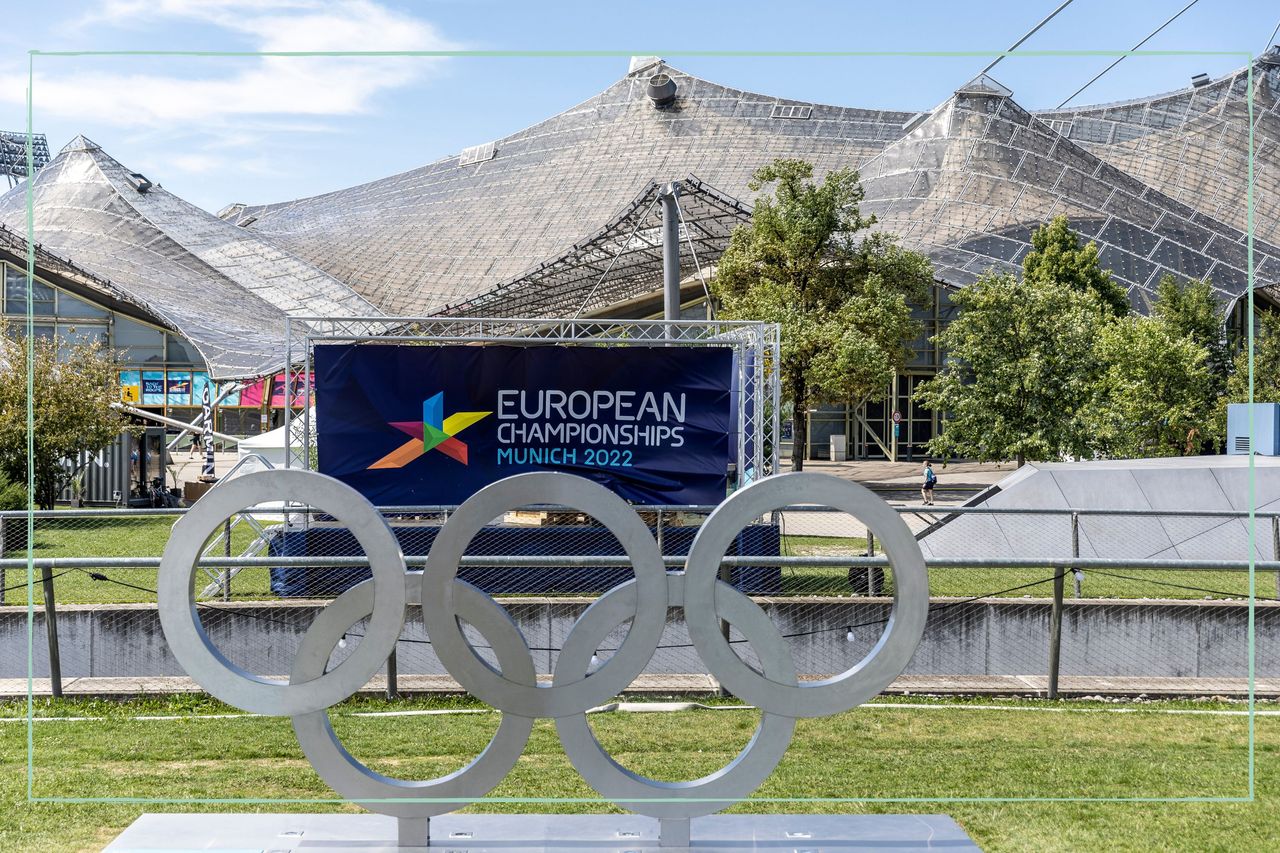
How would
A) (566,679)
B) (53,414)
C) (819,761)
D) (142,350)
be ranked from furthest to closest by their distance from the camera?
(142,350)
(53,414)
(819,761)
(566,679)

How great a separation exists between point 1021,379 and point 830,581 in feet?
43.1

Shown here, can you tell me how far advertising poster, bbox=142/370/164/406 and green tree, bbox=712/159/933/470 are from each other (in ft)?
91.8

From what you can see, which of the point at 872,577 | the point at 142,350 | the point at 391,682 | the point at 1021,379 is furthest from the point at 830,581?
the point at 142,350

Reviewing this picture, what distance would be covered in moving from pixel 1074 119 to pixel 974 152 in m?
21.8

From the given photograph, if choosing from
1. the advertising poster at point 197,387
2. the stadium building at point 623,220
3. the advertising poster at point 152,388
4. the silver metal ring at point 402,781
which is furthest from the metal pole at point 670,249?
Answer: the advertising poster at point 152,388

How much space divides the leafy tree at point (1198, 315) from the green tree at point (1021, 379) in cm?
1092

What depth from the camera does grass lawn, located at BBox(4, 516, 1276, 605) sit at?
13.0 meters

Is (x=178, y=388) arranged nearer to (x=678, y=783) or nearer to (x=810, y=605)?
(x=810, y=605)

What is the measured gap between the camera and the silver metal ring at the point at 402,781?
5188 millimetres

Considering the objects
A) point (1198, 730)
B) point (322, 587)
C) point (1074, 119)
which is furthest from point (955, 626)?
point (1074, 119)

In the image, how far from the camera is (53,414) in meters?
24.2

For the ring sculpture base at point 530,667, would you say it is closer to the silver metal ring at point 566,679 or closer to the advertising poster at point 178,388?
the silver metal ring at point 566,679

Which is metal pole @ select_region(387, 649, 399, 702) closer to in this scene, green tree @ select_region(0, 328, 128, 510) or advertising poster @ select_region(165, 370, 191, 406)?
green tree @ select_region(0, 328, 128, 510)

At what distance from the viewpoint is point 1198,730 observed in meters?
7.41
